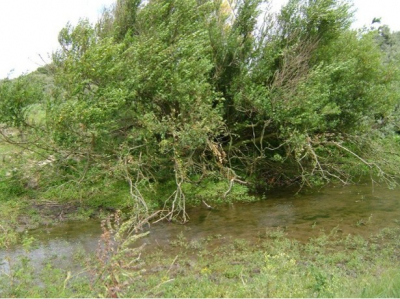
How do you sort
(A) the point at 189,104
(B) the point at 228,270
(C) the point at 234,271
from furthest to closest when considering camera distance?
(A) the point at 189,104 < (B) the point at 228,270 < (C) the point at 234,271

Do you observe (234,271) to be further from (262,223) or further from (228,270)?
(262,223)

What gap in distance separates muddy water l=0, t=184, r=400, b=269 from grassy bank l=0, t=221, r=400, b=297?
1.40ft

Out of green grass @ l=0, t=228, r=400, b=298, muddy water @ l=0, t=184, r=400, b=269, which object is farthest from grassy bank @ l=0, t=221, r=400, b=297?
muddy water @ l=0, t=184, r=400, b=269

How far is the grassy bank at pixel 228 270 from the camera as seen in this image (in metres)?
5.47

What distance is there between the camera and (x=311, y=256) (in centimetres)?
891

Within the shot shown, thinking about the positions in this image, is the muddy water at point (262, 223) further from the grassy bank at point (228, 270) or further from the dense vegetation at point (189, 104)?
the dense vegetation at point (189, 104)

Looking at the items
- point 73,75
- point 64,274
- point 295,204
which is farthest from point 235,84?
point 64,274

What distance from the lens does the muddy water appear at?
10.3 metres

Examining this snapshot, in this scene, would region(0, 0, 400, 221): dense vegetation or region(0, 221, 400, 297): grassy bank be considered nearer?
region(0, 221, 400, 297): grassy bank

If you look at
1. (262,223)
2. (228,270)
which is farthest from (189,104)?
(228,270)

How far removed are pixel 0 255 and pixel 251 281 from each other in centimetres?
602

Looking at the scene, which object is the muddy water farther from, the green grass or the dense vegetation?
the dense vegetation

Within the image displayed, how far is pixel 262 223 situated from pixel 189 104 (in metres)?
4.38

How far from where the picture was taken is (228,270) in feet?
26.6
